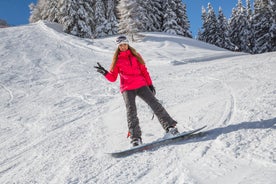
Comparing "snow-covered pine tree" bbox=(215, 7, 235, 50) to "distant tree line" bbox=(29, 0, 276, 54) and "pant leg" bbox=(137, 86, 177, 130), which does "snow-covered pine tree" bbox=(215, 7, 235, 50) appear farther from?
"pant leg" bbox=(137, 86, 177, 130)

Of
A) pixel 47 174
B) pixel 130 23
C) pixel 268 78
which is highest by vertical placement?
pixel 130 23

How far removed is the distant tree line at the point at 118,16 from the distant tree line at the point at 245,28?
4574 mm

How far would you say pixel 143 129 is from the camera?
5000 millimetres

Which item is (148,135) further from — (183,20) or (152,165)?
(183,20)

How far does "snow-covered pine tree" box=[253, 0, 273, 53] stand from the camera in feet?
118

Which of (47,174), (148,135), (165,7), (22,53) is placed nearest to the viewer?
(47,174)

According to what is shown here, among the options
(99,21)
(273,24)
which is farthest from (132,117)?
(99,21)

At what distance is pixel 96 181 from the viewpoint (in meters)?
3.13

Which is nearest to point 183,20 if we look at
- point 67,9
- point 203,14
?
point 203,14

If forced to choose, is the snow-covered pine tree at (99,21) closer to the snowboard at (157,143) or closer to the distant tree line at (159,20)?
the distant tree line at (159,20)

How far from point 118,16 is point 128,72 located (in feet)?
84.9

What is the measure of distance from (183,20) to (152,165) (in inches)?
1642

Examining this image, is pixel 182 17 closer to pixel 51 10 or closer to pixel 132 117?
pixel 51 10

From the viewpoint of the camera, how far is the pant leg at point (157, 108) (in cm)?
418
